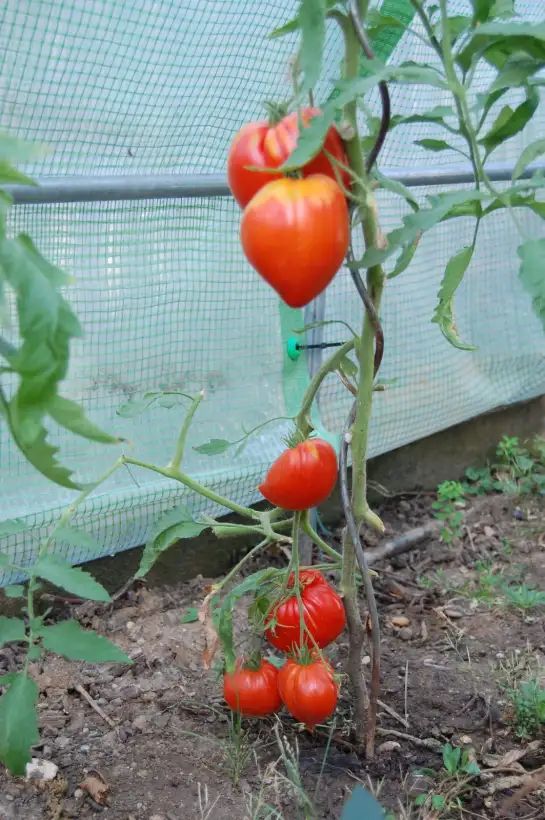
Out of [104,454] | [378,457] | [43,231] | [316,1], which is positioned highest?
[316,1]

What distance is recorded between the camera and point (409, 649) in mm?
1709

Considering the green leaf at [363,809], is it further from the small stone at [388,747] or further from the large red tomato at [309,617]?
the small stone at [388,747]

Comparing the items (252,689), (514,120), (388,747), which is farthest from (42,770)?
(514,120)

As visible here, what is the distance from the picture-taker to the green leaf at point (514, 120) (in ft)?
2.96

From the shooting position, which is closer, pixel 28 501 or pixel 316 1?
pixel 316 1

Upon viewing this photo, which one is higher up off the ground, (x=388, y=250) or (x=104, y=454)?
(x=388, y=250)

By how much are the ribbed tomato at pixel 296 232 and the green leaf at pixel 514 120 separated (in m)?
0.28

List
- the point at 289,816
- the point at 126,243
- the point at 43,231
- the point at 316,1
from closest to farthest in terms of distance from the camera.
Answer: the point at 316,1 < the point at 289,816 < the point at 43,231 < the point at 126,243

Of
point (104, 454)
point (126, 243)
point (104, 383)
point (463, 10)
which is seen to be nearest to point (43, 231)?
point (126, 243)

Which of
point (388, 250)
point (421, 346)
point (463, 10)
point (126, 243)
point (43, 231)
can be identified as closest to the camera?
point (388, 250)

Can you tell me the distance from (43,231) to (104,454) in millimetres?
506

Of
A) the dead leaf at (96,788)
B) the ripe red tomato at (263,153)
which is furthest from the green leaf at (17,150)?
the dead leaf at (96,788)

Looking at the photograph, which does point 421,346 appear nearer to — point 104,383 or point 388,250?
point 104,383

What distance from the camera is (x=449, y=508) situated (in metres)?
2.35
